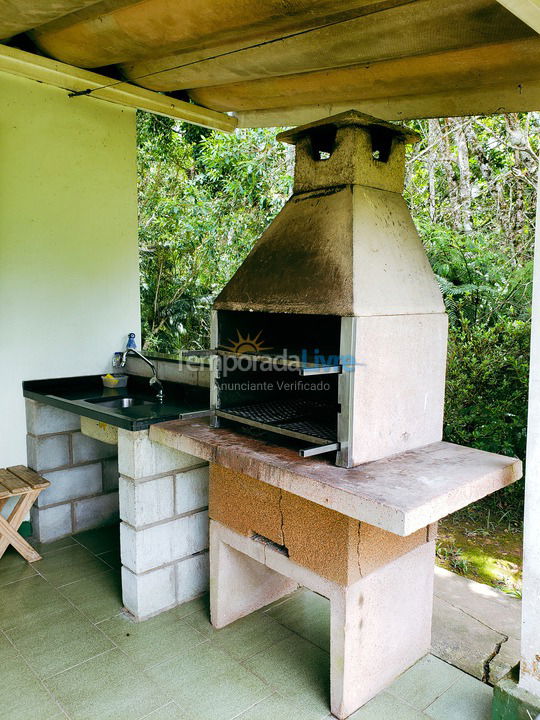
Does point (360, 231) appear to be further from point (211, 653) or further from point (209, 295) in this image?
point (209, 295)

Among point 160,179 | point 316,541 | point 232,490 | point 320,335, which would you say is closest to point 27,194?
point 320,335

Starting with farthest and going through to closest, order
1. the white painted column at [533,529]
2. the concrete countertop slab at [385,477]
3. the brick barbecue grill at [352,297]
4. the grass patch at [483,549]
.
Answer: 1. the grass patch at [483,549]
2. the brick barbecue grill at [352,297]
3. the white painted column at [533,529]
4. the concrete countertop slab at [385,477]

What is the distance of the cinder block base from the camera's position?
2.17 metres

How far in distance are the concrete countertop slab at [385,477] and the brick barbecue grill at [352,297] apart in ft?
0.28

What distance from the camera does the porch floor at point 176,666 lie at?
7.33 feet

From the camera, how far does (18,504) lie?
333 centimetres

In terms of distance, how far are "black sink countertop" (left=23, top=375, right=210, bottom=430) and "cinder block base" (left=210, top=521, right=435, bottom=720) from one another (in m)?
0.69

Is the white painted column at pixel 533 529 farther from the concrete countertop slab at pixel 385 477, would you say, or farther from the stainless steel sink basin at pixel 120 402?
the stainless steel sink basin at pixel 120 402

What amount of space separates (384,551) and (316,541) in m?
0.29

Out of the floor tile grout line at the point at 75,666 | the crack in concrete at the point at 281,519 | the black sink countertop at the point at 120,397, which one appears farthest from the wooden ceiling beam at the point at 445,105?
the floor tile grout line at the point at 75,666

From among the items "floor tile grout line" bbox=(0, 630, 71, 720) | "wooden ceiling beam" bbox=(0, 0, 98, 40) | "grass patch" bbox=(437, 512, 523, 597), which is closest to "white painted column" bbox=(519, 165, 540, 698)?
"grass patch" bbox=(437, 512, 523, 597)

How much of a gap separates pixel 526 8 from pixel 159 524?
2.67 meters

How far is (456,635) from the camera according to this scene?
273 cm

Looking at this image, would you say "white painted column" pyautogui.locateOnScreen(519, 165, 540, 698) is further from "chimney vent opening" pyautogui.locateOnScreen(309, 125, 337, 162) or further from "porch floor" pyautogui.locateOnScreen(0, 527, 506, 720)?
"chimney vent opening" pyautogui.locateOnScreen(309, 125, 337, 162)
